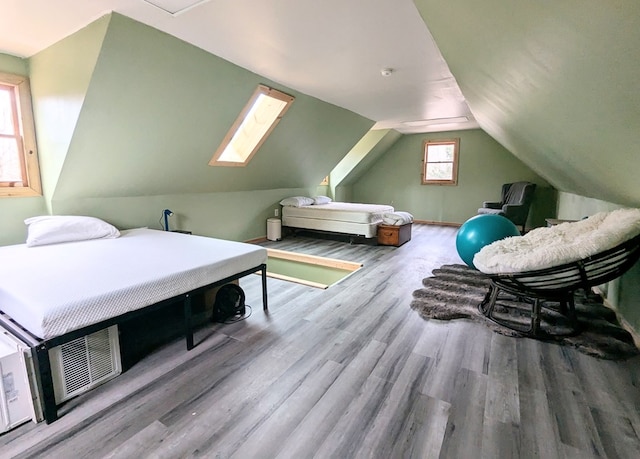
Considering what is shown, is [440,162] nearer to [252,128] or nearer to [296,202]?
[296,202]

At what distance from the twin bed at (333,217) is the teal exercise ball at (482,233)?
6.54 ft

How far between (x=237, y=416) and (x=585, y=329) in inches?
104

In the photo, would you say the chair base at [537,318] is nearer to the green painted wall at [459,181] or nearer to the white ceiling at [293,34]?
the white ceiling at [293,34]

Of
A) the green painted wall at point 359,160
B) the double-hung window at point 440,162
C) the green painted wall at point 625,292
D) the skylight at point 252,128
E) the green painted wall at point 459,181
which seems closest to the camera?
the green painted wall at point 625,292

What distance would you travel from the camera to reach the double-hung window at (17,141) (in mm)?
→ 2910

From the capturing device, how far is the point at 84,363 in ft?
5.74

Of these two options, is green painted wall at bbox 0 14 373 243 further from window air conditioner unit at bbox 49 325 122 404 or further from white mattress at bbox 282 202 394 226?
window air conditioner unit at bbox 49 325 122 404

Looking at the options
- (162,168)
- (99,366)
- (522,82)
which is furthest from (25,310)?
(522,82)

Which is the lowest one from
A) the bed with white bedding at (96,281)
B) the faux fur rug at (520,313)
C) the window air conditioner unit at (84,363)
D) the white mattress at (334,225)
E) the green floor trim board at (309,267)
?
the green floor trim board at (309,267)

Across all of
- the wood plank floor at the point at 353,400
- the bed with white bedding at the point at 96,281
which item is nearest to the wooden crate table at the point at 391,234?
the wood plank floor at the point at 353,400

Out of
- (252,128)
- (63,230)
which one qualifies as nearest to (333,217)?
(252,128)

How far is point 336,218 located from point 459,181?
3.66 metres

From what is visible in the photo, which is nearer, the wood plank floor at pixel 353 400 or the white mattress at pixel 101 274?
the wood plank floor at pixel 353 400

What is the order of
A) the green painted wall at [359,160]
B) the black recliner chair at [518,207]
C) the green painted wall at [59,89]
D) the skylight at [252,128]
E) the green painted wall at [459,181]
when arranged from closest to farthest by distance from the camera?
the green painted wall at [59,89], the skylight at [252,128], the black recliner chair at [518,207], the green painted wall at [459,181], the green painted wall at [359,160]
